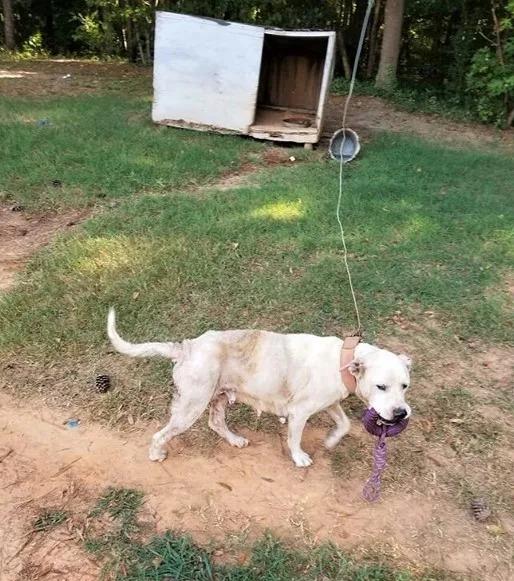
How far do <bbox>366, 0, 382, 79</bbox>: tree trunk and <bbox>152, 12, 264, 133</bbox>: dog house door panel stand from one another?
669 centimetres

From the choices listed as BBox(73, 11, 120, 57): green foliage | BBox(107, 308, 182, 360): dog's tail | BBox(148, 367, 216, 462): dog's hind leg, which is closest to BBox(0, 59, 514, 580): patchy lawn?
BBox(148, 367, 216, 462): dog's hind leg

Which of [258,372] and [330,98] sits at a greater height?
[258,372]

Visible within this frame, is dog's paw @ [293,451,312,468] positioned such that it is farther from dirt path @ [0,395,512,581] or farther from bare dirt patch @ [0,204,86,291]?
bare dirt patch @ [0,204,86,291]

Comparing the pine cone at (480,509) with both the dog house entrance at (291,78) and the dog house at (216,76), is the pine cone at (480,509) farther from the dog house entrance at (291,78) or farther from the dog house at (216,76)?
the dog house entrance at (291,78)

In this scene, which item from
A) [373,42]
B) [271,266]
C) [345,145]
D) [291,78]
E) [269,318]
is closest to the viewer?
[269,318]

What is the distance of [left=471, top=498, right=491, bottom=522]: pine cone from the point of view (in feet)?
11.2

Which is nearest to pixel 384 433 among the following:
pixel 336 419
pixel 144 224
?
pixel 336 419

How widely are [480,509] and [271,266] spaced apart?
298 centimetres

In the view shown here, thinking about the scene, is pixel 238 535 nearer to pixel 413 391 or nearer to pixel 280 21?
pixel 413 391

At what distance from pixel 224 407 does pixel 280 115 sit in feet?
27.1

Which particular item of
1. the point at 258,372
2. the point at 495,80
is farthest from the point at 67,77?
the point at 258,372

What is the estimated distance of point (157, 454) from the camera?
3.69 m

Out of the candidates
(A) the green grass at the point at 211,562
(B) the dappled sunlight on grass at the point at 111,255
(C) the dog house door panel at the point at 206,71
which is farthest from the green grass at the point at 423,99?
(A) the green grass at the point at 211,562

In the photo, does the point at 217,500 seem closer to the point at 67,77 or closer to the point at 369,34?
the point at 67,77
